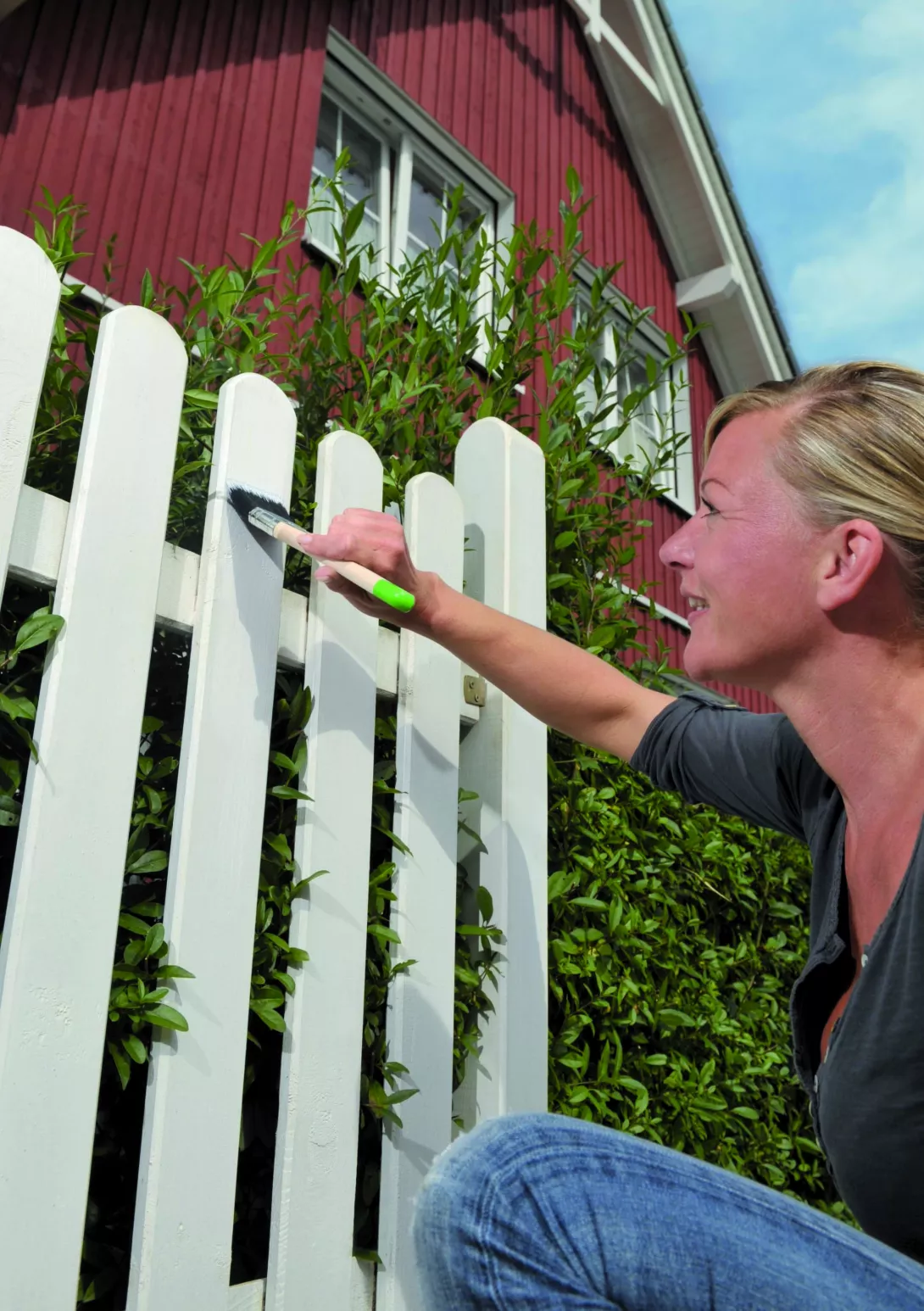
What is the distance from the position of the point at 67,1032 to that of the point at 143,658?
0.47 m

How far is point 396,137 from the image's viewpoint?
636 cm

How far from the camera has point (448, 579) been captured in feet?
6.08

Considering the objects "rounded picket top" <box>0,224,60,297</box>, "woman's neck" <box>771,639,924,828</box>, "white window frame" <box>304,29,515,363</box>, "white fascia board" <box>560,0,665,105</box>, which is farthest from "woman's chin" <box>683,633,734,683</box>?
"white fascia board" <box>560,0,665,105</box>

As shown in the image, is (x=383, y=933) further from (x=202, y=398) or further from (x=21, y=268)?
(x=21, y=268)

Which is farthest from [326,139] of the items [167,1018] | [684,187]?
[167,1018]

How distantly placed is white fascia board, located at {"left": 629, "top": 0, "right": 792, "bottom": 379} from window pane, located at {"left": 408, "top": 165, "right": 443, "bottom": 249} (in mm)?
3073

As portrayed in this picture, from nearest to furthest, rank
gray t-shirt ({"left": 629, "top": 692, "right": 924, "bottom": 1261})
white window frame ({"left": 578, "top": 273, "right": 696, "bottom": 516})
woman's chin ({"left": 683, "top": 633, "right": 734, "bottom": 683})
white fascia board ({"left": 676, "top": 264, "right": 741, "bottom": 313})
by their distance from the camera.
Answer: gray t-shirt ({"left": 629, "top": 692, "right": 924, "bottom": 1261})
woman's chin ({"left": 683, "top": 633, "right": 734, "bottom": 683})
white window frame ({"left": 578, "top": 273, "right": 696, "bottom": 516})
white fascia board ({"left": 676, "top": 264, "right": 741, "bottom": 313})

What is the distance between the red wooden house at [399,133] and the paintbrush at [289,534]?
3.33 feet

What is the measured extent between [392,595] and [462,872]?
641mm

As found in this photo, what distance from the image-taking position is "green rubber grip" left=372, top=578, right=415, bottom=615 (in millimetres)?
1448

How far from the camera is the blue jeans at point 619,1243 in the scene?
0.81m

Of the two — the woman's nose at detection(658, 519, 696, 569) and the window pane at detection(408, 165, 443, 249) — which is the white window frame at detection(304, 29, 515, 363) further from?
the woman's nose at detection(658, 519, 696, 569)

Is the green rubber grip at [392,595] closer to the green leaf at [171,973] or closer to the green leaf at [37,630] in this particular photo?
the green leaf at [37,630]

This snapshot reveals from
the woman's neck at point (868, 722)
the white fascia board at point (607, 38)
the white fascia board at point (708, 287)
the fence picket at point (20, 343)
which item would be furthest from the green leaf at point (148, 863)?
the white fascia board at point (708, 287)
